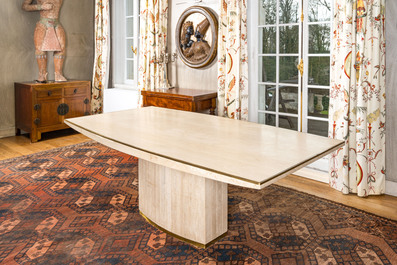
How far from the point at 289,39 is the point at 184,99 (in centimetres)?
132

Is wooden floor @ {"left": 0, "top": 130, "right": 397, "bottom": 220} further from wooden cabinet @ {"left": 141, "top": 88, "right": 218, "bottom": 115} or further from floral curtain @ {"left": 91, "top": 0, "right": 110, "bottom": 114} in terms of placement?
wooden cabinet @ {"left": 141, "top": 88, "right": 218, "bottom": 115}

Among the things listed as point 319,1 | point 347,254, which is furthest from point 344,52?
point 347,254

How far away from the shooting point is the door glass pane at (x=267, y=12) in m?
3.97

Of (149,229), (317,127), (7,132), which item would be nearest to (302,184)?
(317,127)

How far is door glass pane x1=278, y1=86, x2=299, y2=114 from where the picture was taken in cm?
396

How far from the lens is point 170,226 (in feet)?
8.18

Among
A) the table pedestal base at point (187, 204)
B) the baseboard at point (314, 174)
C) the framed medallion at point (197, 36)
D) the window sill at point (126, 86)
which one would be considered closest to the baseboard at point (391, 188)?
the baseboard at point (314, 174)

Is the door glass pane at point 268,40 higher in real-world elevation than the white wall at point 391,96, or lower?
higher

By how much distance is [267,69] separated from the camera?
4133mm

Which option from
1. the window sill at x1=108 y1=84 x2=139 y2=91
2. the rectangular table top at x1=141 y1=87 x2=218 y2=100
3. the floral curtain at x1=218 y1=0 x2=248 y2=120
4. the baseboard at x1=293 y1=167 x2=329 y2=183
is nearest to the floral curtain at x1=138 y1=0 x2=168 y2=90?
the rectangular table top at x1=141 y1=87 x2=218 y2=100

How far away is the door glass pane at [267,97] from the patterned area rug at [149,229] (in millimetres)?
1125

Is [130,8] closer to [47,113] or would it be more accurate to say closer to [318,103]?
[47,113]

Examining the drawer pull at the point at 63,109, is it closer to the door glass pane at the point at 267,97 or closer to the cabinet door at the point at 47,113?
the cabinet door at the point at 47,113

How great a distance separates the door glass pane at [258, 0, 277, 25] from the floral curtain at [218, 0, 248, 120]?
22 centimetres
